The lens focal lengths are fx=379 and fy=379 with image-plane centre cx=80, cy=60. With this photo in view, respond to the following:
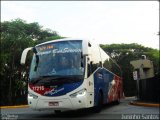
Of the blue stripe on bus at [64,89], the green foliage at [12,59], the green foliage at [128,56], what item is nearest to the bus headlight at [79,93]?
the blue stripe on bus at [64,89]

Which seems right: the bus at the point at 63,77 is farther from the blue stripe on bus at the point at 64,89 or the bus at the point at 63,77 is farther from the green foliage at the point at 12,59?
the green foliage at the point at 12,59

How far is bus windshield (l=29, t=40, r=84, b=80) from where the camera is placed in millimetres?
14164

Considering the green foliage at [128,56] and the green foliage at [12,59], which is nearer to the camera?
the green foliage at [12,59]

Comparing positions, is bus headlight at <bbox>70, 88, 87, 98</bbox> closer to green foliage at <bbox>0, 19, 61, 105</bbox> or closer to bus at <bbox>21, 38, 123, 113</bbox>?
bus at <bbox>21, 38, 123, 113</bbox>

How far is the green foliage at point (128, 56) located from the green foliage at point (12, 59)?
2029 cm

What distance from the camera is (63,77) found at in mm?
13969

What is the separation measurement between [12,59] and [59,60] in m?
24.2

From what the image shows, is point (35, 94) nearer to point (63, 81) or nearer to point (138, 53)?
point (63, 81)

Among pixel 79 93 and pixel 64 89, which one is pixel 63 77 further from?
pixel 79 93

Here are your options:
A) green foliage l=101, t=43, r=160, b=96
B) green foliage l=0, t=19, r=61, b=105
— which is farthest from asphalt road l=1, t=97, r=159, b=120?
green foliage l=101, t=43, r=160, b=96

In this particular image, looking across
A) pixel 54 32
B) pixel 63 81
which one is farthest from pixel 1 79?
pixel 63 81

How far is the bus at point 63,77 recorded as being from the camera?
13789 mm

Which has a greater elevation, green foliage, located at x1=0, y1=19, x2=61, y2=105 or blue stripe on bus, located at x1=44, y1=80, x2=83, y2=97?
green foliage, located at x1=0, y1=19, x2=61, y2=105

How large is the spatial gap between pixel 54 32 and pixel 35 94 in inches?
1384
